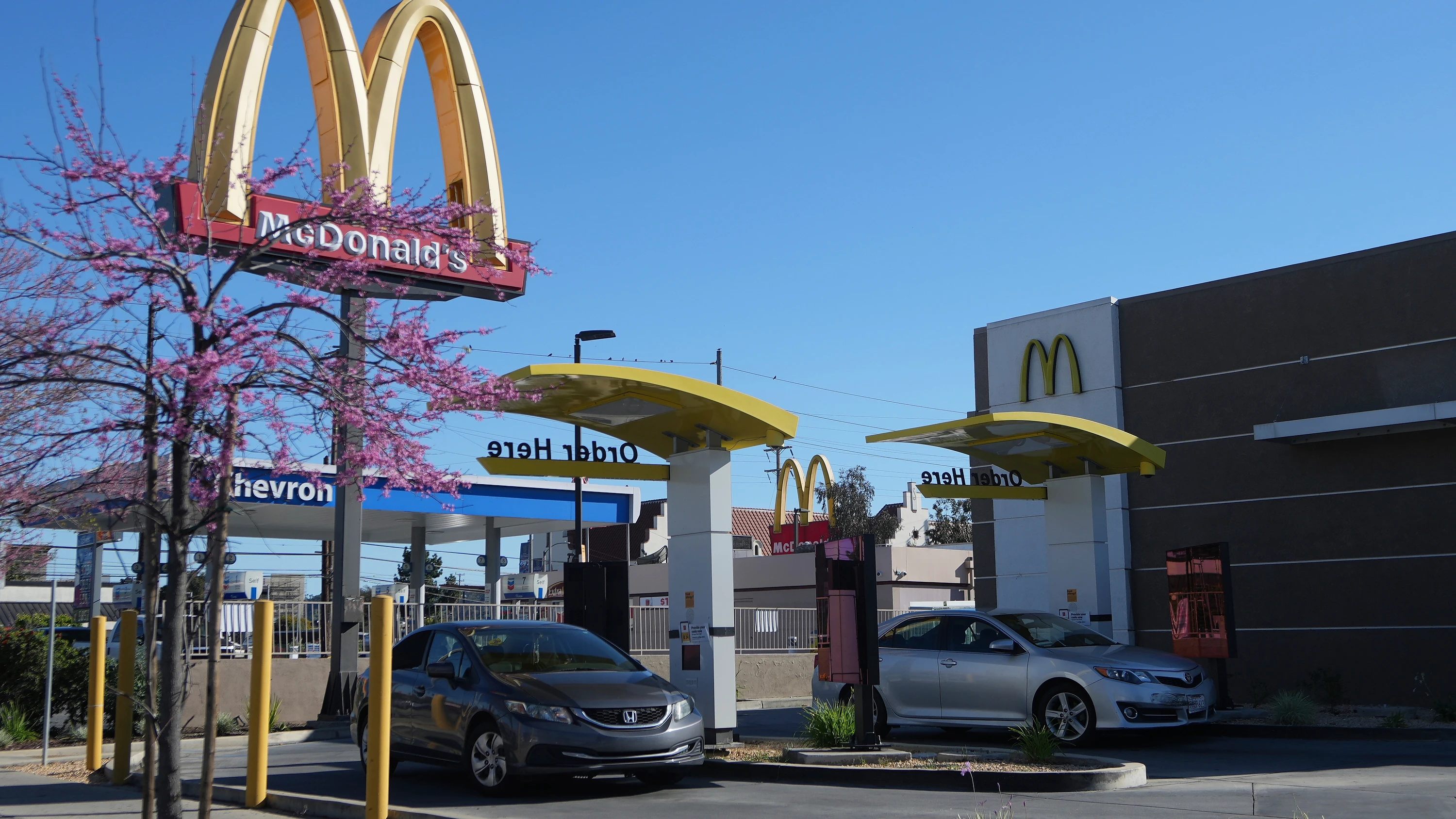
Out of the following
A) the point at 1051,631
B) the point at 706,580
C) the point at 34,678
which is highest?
the point at 706,580

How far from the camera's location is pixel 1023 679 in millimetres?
14164

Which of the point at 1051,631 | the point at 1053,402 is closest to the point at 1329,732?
the point at 1051,631

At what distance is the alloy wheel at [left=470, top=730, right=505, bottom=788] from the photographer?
10.9 metres

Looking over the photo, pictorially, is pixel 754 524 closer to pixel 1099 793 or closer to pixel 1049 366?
pixel 1049 366

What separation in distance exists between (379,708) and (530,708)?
1.83 metres

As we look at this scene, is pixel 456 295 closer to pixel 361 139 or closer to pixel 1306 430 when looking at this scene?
pixel 361 139

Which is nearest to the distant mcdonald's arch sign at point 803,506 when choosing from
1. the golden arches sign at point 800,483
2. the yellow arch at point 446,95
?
the golden arches sign at point 800,483

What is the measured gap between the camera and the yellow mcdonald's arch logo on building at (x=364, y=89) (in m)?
17.7

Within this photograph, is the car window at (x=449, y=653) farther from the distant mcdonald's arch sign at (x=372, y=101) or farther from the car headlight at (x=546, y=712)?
the distant mcdonald's arch sign at (x=372, y=101)

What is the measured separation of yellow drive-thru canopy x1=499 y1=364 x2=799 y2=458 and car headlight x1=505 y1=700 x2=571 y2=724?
3037mm

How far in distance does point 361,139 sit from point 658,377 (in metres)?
8.36

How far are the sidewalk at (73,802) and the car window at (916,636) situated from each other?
7.67 m

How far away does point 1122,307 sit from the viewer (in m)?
23.4

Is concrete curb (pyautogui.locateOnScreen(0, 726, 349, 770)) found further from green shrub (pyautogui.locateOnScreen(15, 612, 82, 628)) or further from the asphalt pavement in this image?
the asphalt pavement
